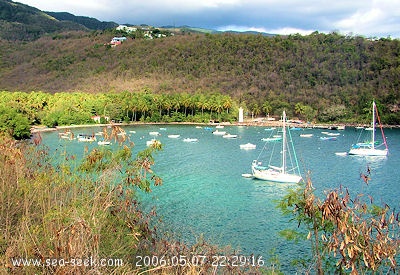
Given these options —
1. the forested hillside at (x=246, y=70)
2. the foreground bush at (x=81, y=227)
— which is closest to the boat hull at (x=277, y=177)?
the foreground bush at (x=81, y=227)

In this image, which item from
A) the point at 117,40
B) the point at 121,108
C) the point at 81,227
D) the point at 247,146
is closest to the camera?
the point at 81,227

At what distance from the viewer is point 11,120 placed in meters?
45.2

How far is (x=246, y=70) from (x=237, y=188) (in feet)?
240

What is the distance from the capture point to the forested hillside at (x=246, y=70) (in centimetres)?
8119

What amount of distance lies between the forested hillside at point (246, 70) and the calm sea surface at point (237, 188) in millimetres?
32080

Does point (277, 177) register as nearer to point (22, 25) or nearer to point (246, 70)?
point (246, 70)

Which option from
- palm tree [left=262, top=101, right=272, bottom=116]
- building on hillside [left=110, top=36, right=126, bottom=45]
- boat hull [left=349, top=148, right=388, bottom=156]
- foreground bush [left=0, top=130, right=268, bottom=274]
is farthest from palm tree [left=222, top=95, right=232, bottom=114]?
foreground bush [left=0, top=130, right=268, bottom=274]

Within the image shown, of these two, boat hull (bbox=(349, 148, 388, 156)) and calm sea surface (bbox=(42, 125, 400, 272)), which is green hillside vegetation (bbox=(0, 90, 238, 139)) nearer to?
calm sea surface (bbox=(42, 125, 400, 272))

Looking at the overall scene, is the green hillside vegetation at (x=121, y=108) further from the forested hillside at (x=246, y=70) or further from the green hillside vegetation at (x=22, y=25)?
the green hillside vegetation at (x=22, y=25)

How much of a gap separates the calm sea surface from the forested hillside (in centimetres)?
3208

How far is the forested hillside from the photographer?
8119 centimetres

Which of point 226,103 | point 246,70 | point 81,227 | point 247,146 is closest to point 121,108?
point 226,103

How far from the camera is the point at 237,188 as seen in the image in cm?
2692

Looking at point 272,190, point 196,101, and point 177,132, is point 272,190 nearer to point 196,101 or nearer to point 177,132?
point 177,132
